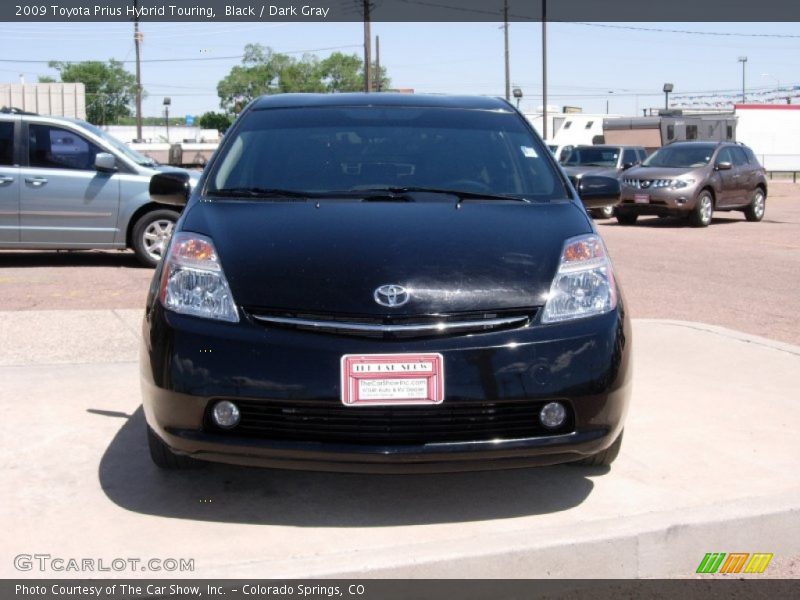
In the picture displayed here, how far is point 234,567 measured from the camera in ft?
10.4

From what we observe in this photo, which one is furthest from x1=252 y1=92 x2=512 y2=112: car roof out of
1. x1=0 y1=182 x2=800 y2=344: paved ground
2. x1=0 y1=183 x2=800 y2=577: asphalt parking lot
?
x1=0 y1=182 x2=800 y2=344: paved ground

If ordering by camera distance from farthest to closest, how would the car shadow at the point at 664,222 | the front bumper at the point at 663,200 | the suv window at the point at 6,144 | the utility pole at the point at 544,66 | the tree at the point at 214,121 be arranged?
the tree at the point at 214,121, the utility pole at the point at 544,66, the car shadow at the point at 664,222, the front bumper at the point at 663,200, the suv window at the point at 6,144

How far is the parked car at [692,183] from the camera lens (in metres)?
18.7

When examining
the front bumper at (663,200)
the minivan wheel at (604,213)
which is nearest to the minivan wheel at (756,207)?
the front bumper at (663,200)

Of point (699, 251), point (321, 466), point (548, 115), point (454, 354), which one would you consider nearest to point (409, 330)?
point (454, 354)

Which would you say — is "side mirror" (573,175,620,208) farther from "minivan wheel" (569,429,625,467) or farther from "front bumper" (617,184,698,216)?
"front bumper" (617,184,698,216)

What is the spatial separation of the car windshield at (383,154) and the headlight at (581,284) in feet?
1.79

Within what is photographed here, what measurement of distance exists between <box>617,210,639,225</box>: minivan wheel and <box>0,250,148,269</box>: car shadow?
33.2ft

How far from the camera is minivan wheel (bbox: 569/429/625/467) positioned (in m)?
4.09

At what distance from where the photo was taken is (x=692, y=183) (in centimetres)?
1869

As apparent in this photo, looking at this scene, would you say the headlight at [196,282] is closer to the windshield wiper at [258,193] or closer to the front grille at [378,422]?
the front grille at [378,422]

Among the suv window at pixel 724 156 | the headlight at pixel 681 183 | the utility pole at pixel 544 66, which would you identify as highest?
the utility pole at pixel 544 66

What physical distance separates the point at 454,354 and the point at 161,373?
104cm

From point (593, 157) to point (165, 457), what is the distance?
20.3 m
